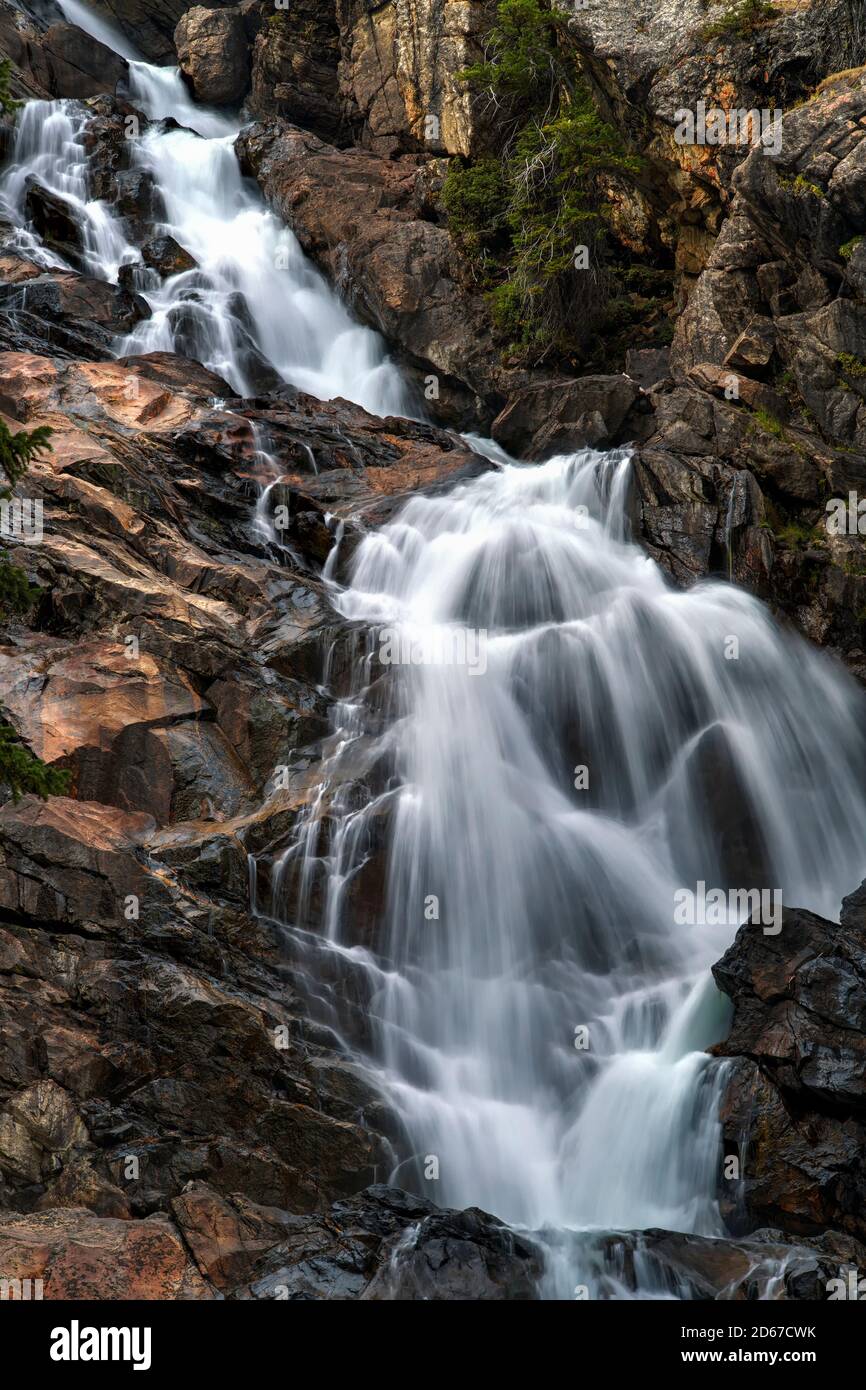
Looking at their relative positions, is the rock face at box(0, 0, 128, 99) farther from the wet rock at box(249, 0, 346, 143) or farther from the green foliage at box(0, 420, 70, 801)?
the green foliage at box(0, 420, 70, 801)

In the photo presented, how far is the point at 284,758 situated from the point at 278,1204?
14.6 feet

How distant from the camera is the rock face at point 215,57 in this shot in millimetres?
31000

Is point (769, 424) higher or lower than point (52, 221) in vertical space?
lower

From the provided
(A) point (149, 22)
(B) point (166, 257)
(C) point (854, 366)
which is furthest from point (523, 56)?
(A) point (149, 22)

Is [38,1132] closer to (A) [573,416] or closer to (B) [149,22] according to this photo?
(A) [573,416]

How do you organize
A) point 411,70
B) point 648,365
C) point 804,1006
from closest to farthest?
point 804,1006, point 648,365, point 411,70

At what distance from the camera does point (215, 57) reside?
31094 mm

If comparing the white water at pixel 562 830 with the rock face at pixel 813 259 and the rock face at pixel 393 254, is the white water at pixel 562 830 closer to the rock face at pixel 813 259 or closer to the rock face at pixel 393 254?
the rock face at pixel 813 259

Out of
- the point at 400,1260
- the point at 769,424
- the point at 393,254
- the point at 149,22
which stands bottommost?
the point at 400,1260

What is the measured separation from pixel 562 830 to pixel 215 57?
2820 cm

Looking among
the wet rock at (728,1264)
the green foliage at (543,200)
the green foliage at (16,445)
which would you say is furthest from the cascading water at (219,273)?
the wet rock at (728,1264)

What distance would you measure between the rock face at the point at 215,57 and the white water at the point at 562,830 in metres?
20.1
